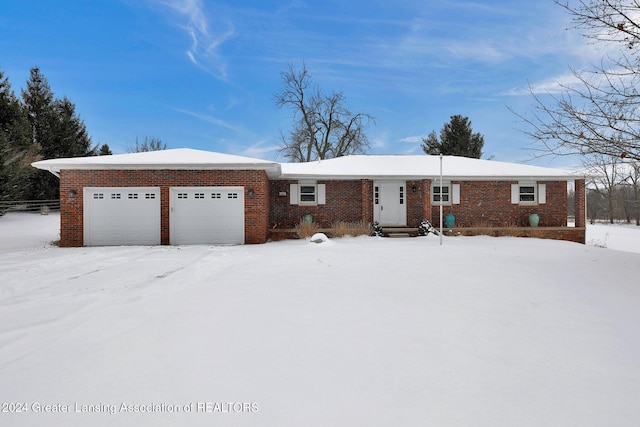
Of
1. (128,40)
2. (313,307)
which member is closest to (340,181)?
(313,307)

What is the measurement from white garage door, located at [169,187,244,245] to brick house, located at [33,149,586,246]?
39 mm

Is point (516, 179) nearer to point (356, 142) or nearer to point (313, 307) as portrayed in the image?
point (313, 307)

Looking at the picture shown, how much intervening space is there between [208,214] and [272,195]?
3.82m

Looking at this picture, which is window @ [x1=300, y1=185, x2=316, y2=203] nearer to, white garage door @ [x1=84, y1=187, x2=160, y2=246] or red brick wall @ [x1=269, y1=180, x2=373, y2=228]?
red brick wall @ [x1=269, y1=180, x2=373, y2=228]

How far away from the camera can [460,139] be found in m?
31.1

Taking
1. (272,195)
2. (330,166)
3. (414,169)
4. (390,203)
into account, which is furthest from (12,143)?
(414,169)

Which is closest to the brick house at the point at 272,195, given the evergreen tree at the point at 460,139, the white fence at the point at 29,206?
the evergreen tree at the point at 460,139

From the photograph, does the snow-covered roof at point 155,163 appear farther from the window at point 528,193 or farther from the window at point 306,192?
the window at point 528,193

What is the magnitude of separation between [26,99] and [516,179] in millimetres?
41164

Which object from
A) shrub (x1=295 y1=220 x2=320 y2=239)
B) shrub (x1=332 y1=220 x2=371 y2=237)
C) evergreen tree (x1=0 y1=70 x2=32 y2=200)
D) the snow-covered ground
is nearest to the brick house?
shrub (x1=332 y1=220 x2=371 y2=237)

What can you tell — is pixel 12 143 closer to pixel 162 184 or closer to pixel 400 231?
pixel 162 184

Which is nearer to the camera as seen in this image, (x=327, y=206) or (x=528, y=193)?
(x=327, y=206)

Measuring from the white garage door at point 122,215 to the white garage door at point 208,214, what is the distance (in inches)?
32.2

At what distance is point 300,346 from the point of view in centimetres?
311
